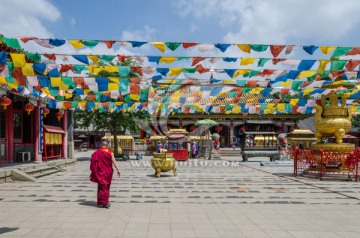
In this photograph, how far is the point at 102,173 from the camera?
7863 millimetres

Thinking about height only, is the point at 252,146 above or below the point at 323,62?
below

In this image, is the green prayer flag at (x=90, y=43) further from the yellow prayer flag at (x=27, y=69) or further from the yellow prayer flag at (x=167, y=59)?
the yellow prayer flag at (x=27, y=69)

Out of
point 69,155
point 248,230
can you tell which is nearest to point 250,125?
point 69,155

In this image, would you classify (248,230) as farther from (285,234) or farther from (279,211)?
(279,211)

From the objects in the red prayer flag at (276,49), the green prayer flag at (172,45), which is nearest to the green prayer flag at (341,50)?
the red prayer flag at (276,49)

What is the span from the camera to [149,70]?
11164 mm

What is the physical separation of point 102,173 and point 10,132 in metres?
10.7

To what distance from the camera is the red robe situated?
7.69 meters

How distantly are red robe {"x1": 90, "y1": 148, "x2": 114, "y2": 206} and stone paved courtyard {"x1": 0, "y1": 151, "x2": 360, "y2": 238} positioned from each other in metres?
0.30

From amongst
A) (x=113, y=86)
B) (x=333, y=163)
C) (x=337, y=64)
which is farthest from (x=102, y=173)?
(x=333, y=163)

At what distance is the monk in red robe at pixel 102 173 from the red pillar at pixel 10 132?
→ 10.3m

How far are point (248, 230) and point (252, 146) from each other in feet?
65.8

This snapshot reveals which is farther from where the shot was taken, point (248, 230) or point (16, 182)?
point (16, 182)

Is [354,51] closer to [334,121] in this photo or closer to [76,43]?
[334,121]
